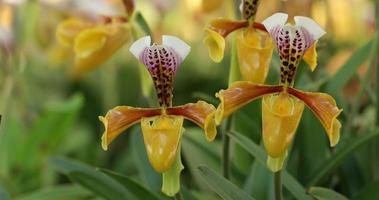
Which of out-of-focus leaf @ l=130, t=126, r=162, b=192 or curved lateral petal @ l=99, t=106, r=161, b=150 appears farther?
out-of-focus leaf @ l=130, t=126, r=162, b=192

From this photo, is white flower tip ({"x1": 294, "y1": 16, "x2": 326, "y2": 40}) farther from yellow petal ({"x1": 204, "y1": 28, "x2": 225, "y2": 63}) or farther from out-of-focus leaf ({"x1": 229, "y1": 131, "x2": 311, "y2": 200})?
out-of-focus leaf ({"x1": 229, "y1": 131, "x2": 311, "y2": 200})

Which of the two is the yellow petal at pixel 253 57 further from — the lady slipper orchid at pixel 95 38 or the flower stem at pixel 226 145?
the lady slipper orchid at pixel 95 38

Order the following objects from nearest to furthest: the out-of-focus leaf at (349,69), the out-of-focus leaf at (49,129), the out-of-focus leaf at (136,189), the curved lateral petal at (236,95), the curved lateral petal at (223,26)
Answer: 1. the curved lateral petal at (236,95)
2. the curved lateral petal at (223,26)
3. the out-of-focus leaf at (136,189)
4. the out-of-focus leaf at (349,69)
5. the out-of-focus leaf at (49,129)

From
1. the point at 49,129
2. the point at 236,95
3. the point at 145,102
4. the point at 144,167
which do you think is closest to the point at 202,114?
the point at 236,95

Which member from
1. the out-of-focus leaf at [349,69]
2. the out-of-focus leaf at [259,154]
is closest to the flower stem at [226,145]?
the out-of-focus leaf at [259,154]

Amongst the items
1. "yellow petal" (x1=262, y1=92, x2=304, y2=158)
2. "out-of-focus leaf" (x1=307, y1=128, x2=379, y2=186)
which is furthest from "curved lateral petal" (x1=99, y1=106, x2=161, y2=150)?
"out-of-focus leaf" (x1=307, y1=128, x2=379, y2=186)

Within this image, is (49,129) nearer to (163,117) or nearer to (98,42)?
(98,42)

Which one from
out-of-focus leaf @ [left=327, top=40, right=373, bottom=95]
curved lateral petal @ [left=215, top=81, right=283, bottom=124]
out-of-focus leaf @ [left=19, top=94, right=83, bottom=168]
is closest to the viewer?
curved lateral petal @ [left=215, top=81, right=283, bottom=124]

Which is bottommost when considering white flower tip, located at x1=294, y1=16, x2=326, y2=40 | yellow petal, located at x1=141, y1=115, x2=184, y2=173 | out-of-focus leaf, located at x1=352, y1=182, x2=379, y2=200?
out-of-focus leaf, located at x1=352, y1=182, x2=379, y2=200
